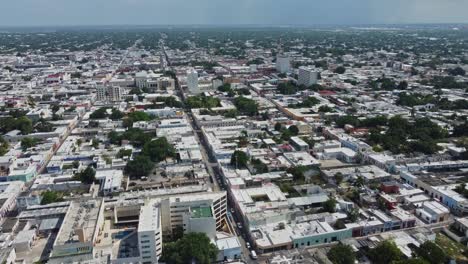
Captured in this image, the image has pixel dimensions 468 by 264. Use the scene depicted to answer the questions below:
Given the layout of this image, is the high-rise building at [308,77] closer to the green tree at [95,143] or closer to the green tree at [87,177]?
the green tree at [95,143]

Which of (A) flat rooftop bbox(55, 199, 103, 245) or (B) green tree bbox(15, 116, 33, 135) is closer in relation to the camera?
(A) flat rooftop bbox(55, 199, 103, 245)

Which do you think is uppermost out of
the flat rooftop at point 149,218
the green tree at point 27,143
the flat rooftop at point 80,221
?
the flat rooftop at point 149,218

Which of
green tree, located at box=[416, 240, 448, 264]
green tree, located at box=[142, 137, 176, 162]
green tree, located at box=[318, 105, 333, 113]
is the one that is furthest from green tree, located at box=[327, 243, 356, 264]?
green tree, located at box=[318, 105, 333, 113]

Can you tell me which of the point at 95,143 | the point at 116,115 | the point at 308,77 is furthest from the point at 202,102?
the point at 308,77

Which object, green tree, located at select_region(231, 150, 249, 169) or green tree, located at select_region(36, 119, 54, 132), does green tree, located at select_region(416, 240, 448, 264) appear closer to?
green tree, located at select_region(231, 150, 249, 169)

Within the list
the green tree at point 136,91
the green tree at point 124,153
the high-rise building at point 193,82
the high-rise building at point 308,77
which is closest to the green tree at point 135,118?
the green tree at point 124,153

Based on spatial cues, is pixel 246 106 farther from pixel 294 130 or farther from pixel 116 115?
pixel 116 115

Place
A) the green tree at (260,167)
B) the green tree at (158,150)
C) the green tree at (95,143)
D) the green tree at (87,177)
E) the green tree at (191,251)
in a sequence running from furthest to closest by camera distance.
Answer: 1. the green tree at (95,143)
2. the green tree at (158,150)
3. the green tree at (260,167)
4. the green tree at (87,177)
5. the green tree at (191,251)
